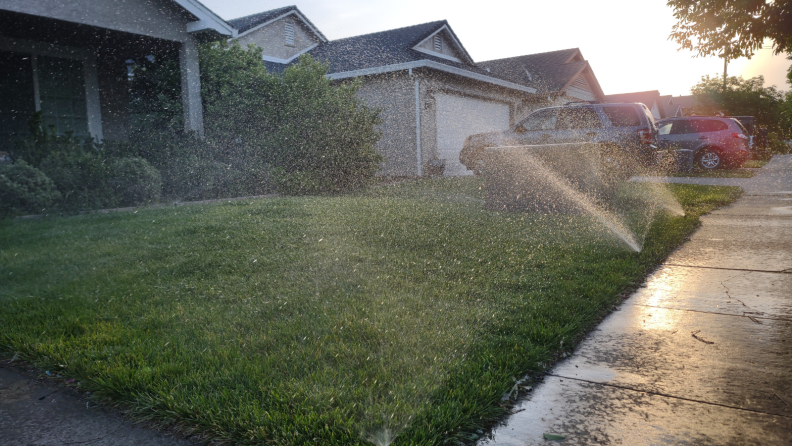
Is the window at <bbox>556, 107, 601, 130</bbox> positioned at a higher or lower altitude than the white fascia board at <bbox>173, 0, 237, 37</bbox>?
lower

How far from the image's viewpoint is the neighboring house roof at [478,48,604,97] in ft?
76.1

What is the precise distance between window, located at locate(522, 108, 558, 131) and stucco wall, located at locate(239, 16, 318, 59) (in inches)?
453

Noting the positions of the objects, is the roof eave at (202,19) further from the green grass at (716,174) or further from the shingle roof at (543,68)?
the shingle roof at (543,68)

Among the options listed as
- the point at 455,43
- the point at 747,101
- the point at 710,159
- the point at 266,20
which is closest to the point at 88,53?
the point at 266,20

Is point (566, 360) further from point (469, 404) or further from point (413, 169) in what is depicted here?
point (413, 169)

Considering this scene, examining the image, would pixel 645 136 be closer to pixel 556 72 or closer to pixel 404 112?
pixel 404 112

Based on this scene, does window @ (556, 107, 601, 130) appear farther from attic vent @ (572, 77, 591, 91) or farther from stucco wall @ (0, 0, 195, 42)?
attic vent @ (572, 77, 591, 91)

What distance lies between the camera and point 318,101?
1098cm

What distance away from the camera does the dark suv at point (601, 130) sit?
34.7 ft

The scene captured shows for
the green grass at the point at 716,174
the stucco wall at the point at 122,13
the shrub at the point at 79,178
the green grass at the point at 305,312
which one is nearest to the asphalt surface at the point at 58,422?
the green grass at the point at 305,312

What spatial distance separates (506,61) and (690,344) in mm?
25912

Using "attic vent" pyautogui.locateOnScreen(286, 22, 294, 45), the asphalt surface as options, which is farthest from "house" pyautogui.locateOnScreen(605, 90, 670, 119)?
the asphalt surface

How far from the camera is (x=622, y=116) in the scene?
11.4m

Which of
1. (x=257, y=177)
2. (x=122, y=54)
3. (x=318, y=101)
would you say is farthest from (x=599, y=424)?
(x=122, y=54)
